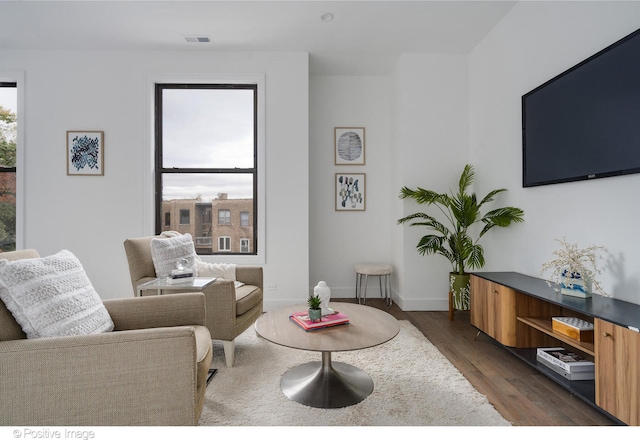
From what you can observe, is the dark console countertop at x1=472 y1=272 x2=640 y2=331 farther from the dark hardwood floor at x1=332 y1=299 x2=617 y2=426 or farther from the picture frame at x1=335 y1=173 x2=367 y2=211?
the picture frame at x1=335 y1=173 x2=367 y2=211

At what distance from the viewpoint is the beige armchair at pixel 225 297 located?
2.32 m

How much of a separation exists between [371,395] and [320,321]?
1.67 feet

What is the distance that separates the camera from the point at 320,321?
1.92 metres

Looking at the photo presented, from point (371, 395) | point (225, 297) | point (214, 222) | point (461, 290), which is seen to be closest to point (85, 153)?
point (214, 222)

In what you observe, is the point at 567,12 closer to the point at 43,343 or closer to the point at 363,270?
the point at 363,270

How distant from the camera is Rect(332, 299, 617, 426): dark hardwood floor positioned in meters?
1.73

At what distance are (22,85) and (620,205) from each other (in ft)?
17.7

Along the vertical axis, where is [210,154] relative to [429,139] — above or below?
below

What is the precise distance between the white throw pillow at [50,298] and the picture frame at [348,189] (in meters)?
3.15

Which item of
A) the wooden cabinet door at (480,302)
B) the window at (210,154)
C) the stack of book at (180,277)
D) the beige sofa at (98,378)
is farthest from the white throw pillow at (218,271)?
the wooden cabinet door at (480,302)

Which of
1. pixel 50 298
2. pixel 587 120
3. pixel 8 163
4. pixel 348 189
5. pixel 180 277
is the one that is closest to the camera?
pixel 50 298

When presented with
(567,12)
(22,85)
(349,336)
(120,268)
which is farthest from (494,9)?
(22,85)

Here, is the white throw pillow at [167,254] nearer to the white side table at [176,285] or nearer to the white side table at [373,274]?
the white side table at [176,285]

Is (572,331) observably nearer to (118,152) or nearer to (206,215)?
(206,215)
